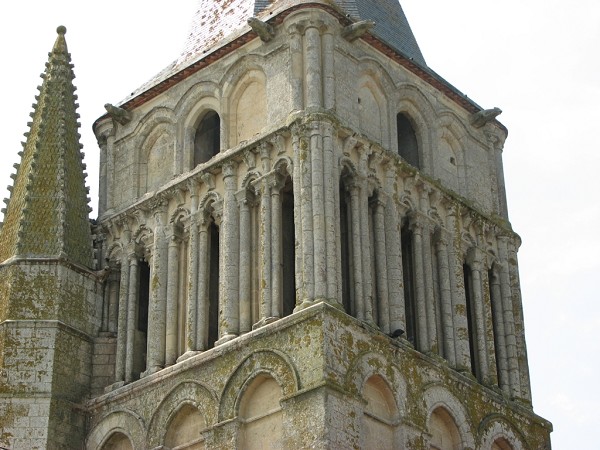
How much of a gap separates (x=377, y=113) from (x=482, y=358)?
4547 mm

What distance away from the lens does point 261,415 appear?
82.6ft

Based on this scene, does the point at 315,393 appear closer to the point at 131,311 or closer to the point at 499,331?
the point at 131,311

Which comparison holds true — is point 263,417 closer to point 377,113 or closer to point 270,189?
point 270,189

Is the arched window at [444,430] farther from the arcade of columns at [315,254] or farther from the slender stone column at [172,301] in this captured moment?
the slender stone column at [172,301]

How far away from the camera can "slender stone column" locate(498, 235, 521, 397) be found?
2886cm

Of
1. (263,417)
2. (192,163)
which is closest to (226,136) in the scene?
(192,163)

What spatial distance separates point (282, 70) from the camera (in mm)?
28406

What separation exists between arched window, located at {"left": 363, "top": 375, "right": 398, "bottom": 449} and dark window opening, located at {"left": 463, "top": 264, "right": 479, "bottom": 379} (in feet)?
11.0

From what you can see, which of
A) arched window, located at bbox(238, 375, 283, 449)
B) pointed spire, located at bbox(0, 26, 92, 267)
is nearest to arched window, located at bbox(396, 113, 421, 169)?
pointed spire, located at bbox(0, 26, 92, 267)

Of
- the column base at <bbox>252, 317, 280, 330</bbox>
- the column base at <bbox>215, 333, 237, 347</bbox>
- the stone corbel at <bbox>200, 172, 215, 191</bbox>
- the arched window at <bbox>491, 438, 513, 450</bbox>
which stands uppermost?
the stone corbel at <bbox>200, 172, 215, 191</bbox>

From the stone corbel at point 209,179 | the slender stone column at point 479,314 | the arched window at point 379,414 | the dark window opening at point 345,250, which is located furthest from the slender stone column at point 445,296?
the stone corbel at point 209,179

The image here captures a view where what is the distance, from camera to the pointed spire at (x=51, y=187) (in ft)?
94.3

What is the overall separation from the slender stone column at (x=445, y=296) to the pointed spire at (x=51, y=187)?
6.01 m

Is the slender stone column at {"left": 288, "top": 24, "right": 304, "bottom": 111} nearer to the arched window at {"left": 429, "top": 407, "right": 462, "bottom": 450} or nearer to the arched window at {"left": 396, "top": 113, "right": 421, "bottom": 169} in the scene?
the arched window at {"left": 396, "top": 113, "right": 421, "bottom": 169}
